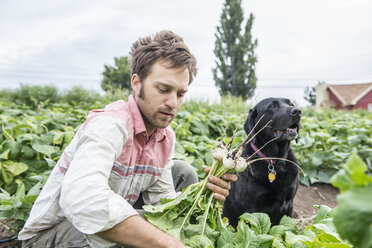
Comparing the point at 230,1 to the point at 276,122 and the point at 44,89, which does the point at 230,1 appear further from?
the point at 276,122

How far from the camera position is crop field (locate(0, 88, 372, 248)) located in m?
0.57

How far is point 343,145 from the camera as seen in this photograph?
5.07 m

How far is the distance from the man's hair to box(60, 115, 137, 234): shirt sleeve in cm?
65

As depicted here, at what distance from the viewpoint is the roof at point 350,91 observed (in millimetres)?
33188

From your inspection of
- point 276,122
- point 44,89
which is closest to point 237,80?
point 44,89

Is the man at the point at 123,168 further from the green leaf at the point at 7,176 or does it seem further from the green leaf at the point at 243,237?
the green leaf at the point at 7,176

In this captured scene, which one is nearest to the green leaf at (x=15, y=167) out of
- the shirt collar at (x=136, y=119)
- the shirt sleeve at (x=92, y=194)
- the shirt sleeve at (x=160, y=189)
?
the shirt sleeve at (x=160, y=189)

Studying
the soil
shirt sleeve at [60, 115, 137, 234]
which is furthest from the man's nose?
the soil

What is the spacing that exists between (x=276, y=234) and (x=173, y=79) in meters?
1.07

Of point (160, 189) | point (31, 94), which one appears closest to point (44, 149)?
point (160, 189)

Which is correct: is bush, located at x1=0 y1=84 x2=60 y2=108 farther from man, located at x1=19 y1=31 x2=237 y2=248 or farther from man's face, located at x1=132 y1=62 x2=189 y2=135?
man's face, located at x1=132 y1=62 x2=189 y2=135

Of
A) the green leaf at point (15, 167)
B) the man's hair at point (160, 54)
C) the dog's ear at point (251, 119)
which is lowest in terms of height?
the green leaf at point (15, 167)

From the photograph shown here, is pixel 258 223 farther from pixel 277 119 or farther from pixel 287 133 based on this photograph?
pixel 277 119

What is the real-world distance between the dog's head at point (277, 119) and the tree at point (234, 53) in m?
28.1
